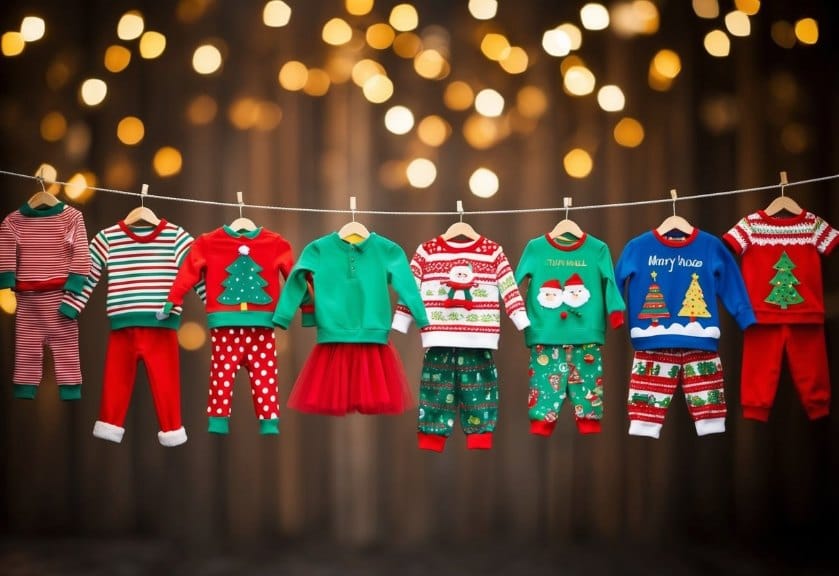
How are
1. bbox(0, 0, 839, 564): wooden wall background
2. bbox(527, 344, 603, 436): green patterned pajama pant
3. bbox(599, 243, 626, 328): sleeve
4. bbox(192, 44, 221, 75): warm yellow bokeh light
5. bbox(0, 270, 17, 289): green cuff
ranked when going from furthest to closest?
bbox(192, 44, 221, 75): warm yellow bokeh light
bbox(0, 0, 839, 564): wooden wall background
bbox(527, 344, 603, 436): green patterned pajama pant
bbox(599, 243, 626, 328): sleeve
bbox(0, 270, 17, 289): green cuff

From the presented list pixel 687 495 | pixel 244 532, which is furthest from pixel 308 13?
pixel 687 495

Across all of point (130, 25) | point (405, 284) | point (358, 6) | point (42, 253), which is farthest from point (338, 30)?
point (42, 253)

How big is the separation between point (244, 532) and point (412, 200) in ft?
5.25

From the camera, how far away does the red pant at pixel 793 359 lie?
11.0 feet

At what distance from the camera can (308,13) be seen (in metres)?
4.29

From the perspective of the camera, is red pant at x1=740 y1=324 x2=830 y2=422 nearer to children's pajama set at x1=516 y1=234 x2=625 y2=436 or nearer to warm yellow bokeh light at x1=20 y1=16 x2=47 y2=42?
children's pajama set at x1=516 y1=234 x2=625 y2=436

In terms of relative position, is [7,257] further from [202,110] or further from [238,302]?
[202,110]

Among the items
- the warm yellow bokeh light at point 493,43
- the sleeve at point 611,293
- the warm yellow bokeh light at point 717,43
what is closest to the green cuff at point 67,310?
the sleeve at point 611,293

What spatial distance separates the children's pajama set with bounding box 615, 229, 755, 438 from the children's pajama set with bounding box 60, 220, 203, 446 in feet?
4.93

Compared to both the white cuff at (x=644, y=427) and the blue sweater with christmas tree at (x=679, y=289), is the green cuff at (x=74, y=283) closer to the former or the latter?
the blue sweater with christmas tree at (x=679, y=289)

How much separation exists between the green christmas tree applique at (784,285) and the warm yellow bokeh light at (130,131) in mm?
2665

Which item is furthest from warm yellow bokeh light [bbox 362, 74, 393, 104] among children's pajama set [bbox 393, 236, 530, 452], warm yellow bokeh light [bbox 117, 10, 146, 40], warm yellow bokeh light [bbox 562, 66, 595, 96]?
children's pajama set [bbox 393, 236, 530, 452]

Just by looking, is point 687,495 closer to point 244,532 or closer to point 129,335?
point 244,532

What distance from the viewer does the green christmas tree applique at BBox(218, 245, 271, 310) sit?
126 inches
